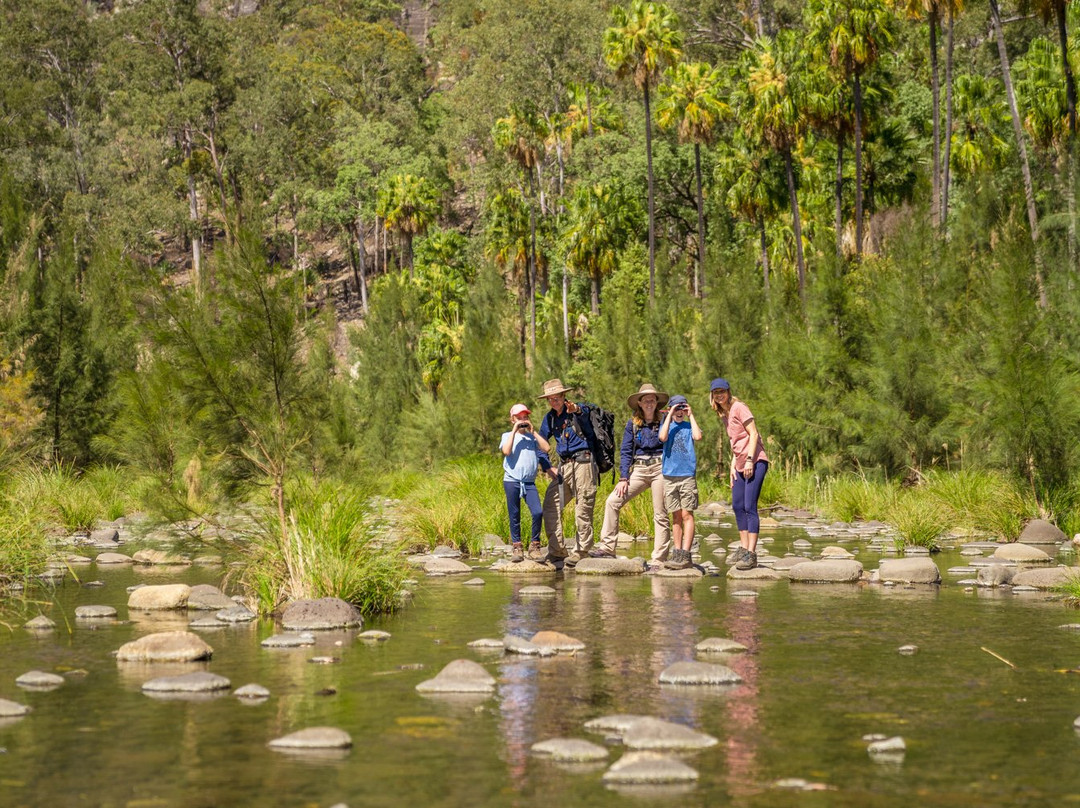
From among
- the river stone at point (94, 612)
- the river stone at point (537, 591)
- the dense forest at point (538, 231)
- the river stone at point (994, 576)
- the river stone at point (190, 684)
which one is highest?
the dense forest at point (538, 231)

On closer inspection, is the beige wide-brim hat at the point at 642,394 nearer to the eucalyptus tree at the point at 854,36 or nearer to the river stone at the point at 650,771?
the river stone at the point at 650,771

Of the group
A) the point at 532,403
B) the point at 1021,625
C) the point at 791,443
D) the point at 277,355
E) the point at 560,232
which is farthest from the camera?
the point at 560,232

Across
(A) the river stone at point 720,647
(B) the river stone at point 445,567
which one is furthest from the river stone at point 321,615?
(B) the river stone at point 445,567

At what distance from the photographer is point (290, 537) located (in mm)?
12711

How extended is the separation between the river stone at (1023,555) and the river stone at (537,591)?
20.6 ft

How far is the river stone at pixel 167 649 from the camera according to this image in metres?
10.2

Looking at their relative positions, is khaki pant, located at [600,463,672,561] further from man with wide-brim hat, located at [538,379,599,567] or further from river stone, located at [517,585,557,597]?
river stone, located at [517,585,557,597]

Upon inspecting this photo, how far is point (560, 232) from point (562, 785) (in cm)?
5424

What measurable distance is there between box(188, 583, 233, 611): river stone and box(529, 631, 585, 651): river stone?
3928 mm

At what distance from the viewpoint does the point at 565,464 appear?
16969mm

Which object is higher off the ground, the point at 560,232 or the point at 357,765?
the point at 560,232

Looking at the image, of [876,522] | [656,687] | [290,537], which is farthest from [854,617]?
[876,522]

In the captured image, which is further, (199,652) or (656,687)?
(199,652)

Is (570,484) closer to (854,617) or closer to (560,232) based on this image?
(854,617)
